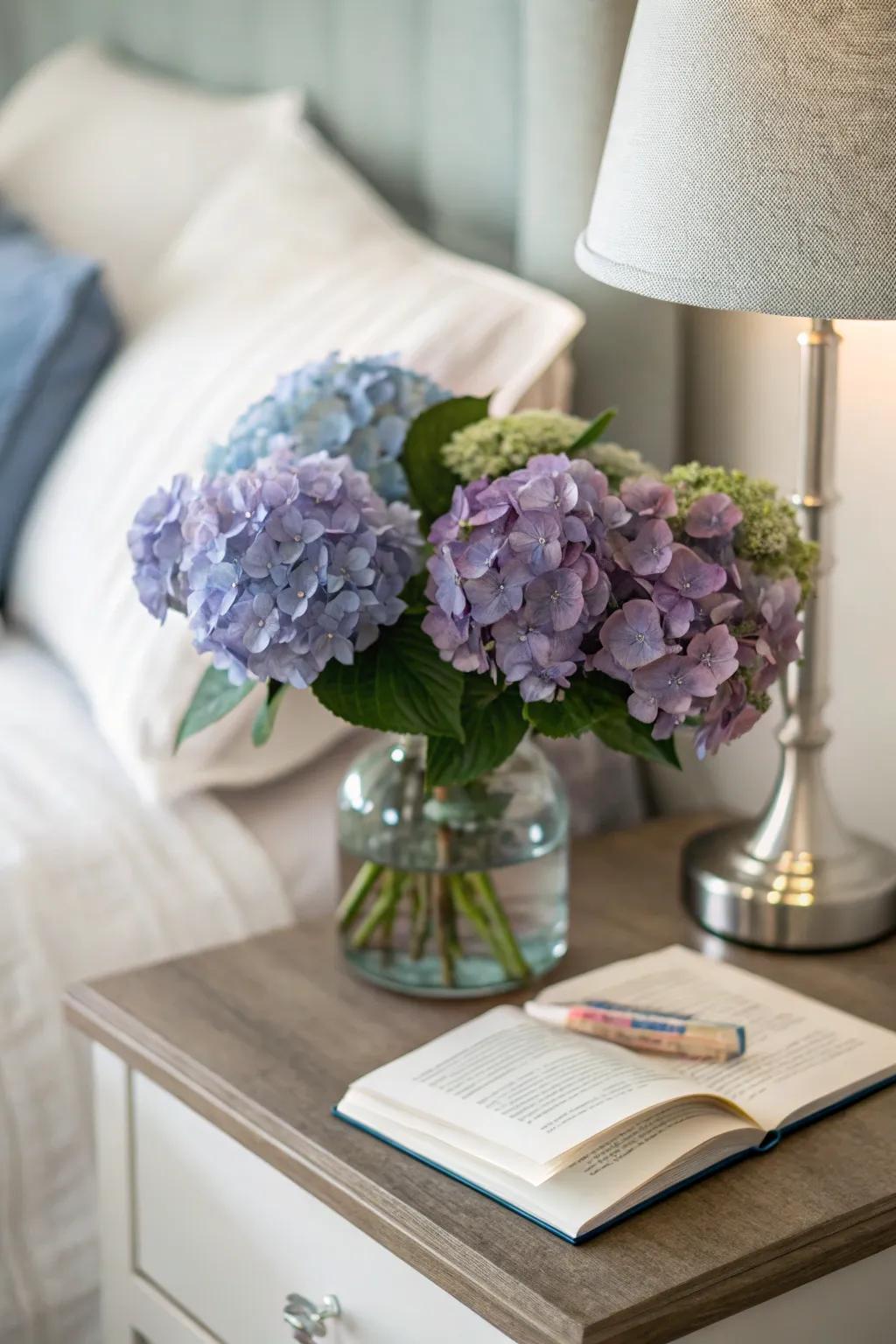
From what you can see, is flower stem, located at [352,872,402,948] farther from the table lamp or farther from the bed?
the table lamp

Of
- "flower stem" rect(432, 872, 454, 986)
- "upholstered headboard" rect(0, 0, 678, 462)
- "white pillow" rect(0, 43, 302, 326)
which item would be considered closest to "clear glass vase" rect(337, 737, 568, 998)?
"flower stem" rect(432, 872, 454, 986)

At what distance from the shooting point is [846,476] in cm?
130

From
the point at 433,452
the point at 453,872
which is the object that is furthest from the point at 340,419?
the point at 453,872

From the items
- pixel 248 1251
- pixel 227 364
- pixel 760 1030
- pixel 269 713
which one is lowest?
pixel 248 1251

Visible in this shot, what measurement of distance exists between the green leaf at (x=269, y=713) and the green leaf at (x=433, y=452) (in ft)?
0.45

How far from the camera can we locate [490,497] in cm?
87

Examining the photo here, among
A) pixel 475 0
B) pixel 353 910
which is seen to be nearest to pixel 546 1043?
pixel 353 910

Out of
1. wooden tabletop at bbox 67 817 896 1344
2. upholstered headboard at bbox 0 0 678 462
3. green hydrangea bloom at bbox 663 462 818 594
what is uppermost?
upholstered headboard at bbox 0 0 678 462

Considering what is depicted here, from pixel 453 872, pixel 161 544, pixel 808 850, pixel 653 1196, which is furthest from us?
pixel 808 850

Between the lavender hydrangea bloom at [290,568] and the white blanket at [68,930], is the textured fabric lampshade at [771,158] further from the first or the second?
the white blanket at [68,930]

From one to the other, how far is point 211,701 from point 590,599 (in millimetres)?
258

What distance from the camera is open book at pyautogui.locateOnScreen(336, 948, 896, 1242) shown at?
2.70ft

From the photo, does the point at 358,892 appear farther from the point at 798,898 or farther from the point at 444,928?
the point at 798,898

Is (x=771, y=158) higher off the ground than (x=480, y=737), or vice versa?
(x=771, y=158)
